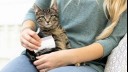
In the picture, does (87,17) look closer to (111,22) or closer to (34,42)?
(111,22)

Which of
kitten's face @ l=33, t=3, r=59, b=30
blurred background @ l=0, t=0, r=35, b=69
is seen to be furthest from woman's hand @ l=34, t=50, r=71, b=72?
blurred background @ l=0, t=0, r=35, b=69

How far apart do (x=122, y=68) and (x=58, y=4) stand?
0.45 meters

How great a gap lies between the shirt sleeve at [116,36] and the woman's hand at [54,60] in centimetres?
17

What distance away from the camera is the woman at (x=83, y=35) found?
1.13 metres

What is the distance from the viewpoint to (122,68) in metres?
1.03

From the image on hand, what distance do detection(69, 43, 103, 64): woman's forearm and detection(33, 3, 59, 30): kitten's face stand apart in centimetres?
16

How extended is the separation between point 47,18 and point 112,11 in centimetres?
29

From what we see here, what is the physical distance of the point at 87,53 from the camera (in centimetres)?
114

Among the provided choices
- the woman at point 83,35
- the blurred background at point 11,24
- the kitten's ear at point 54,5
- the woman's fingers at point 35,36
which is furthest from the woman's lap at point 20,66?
the blurred background at point 11,24

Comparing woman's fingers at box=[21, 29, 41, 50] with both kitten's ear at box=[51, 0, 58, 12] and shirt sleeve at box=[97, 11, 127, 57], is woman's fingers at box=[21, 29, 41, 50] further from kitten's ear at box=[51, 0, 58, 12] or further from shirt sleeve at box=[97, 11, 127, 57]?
shirt sleeve at box=[97, 11, 127, 57]

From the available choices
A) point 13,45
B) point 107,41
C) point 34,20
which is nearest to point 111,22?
point 107,41

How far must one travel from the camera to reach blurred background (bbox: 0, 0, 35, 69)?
1.91 meters

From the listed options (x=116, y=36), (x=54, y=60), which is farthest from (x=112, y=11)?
(x=54, y=60)

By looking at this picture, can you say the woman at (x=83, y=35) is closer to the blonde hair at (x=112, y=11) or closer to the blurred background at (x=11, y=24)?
the blonde hair at (x=112, y=11)
